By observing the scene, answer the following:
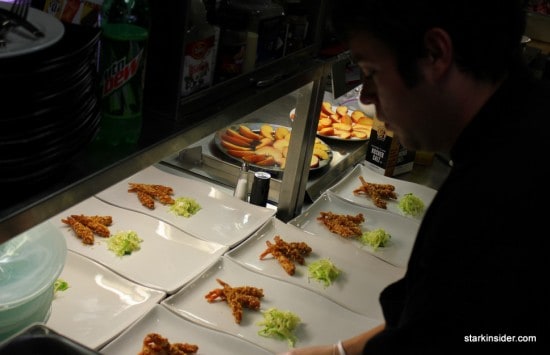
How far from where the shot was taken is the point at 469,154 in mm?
1061

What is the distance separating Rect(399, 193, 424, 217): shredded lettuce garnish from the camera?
2.75 meters

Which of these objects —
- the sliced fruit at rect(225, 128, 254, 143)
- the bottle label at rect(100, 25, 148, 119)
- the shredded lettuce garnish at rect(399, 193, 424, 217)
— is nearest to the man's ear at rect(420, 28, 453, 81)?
the bottle label at rect(100, 25, 148, 119)

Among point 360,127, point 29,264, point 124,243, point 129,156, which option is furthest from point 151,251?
point 360,127

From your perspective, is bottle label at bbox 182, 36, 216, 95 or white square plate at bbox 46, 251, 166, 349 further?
white square plate at bbox 46, 251, 166, 349

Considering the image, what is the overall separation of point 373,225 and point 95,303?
4.10 feet

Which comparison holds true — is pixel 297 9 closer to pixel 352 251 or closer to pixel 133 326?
pixel 352 251

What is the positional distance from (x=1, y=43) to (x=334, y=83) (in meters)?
1.58

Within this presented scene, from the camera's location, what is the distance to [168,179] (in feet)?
8.57

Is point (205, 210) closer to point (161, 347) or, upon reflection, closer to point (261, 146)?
point (261, 146)

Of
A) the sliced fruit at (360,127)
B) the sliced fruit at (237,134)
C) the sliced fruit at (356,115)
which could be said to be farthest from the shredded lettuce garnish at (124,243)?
the sliced fruit at (356,115)

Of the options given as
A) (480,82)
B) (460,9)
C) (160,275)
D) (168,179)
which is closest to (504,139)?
(480,82)

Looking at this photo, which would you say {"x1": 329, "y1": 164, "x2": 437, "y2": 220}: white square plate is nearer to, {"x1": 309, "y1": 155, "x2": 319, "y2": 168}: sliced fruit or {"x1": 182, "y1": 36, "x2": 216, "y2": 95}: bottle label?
{"x1": 309, "y1": 155, "x2": 319, "y2": 168}: sliced fruit

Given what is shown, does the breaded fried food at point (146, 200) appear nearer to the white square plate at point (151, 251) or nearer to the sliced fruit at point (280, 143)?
the white square plate at point (151, 251)

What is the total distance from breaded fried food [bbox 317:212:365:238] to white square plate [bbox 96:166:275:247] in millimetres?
239
